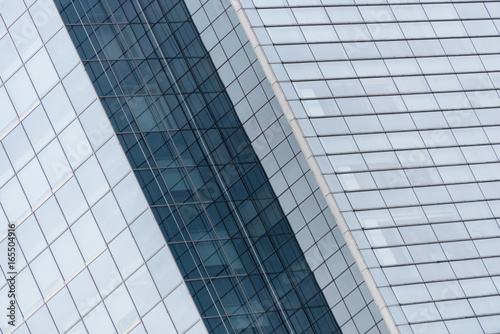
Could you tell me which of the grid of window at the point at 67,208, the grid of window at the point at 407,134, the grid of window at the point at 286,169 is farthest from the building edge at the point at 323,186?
the grid of window at the point at 67,208

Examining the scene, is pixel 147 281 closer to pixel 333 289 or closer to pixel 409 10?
pixel 333 289

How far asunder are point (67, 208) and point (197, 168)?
342 inches

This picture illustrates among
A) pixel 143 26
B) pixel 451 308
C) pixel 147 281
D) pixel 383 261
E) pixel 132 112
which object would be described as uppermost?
pixel 143 26

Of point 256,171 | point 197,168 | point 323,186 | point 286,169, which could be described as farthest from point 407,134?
point 197,168

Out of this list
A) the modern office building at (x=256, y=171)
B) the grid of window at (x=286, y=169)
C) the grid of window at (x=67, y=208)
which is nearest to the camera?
the modern office building at (x=256, y=171)

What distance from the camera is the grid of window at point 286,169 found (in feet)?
196

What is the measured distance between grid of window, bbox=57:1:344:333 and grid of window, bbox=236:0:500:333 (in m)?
8.50

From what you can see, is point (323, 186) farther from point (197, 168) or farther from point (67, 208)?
point (67, 208)

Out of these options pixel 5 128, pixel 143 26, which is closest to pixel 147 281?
pixel 5 128

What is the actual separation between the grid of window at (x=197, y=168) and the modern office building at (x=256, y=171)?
0.14 m

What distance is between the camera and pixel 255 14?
186ft

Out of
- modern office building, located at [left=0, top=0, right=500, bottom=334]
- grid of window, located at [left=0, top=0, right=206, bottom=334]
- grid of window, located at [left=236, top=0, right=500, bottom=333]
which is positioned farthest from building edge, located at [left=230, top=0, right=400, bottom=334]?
grid of window, located at [left=0, top=0, right=206, bottom=334]

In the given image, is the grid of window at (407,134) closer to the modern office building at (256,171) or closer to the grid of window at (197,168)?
the modern office building at (256,171)

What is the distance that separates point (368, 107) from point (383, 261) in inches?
390
